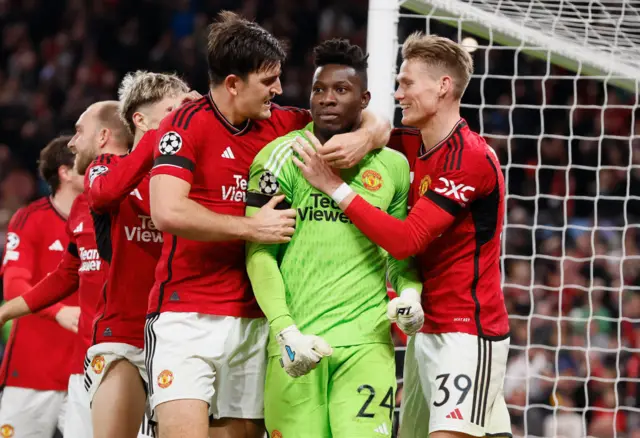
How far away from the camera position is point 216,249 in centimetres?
375

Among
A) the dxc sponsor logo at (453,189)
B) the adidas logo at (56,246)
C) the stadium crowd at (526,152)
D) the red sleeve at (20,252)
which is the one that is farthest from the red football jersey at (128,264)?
the stadium crowd at (526,152)

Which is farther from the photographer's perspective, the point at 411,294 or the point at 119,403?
the point at 119,403

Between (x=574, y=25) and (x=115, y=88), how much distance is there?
746 cm

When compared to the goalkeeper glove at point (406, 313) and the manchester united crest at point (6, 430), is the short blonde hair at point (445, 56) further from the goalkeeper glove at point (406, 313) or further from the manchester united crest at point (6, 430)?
the manchester united crest at point (6, 430)

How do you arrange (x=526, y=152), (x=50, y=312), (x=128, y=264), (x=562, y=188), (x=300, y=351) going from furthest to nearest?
1. (x=526, y=152)
2. (x=562, y=188)
3. (x=50, y=312)
4. (x=128, y=264)
5. (x=300, y=351)

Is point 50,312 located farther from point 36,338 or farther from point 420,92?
point 420,92

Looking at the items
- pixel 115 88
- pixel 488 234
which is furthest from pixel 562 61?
pixel 115 88

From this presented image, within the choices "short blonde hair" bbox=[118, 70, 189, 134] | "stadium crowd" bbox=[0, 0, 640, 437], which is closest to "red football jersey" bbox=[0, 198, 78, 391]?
"short blonde hair" bbox=[118, 70, 189, 134]

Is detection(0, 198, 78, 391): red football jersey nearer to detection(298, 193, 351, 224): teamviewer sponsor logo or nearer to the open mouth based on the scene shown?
detection(298, 193, 351, 224): teamviewer sponsor logo

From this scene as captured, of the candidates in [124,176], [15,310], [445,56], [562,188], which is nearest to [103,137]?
[124,176]

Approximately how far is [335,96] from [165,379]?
130cm

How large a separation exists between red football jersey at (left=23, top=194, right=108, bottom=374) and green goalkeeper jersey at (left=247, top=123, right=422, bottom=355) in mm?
1230

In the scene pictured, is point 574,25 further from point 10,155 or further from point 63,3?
point 63,3

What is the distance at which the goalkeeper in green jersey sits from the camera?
3.51 meters
